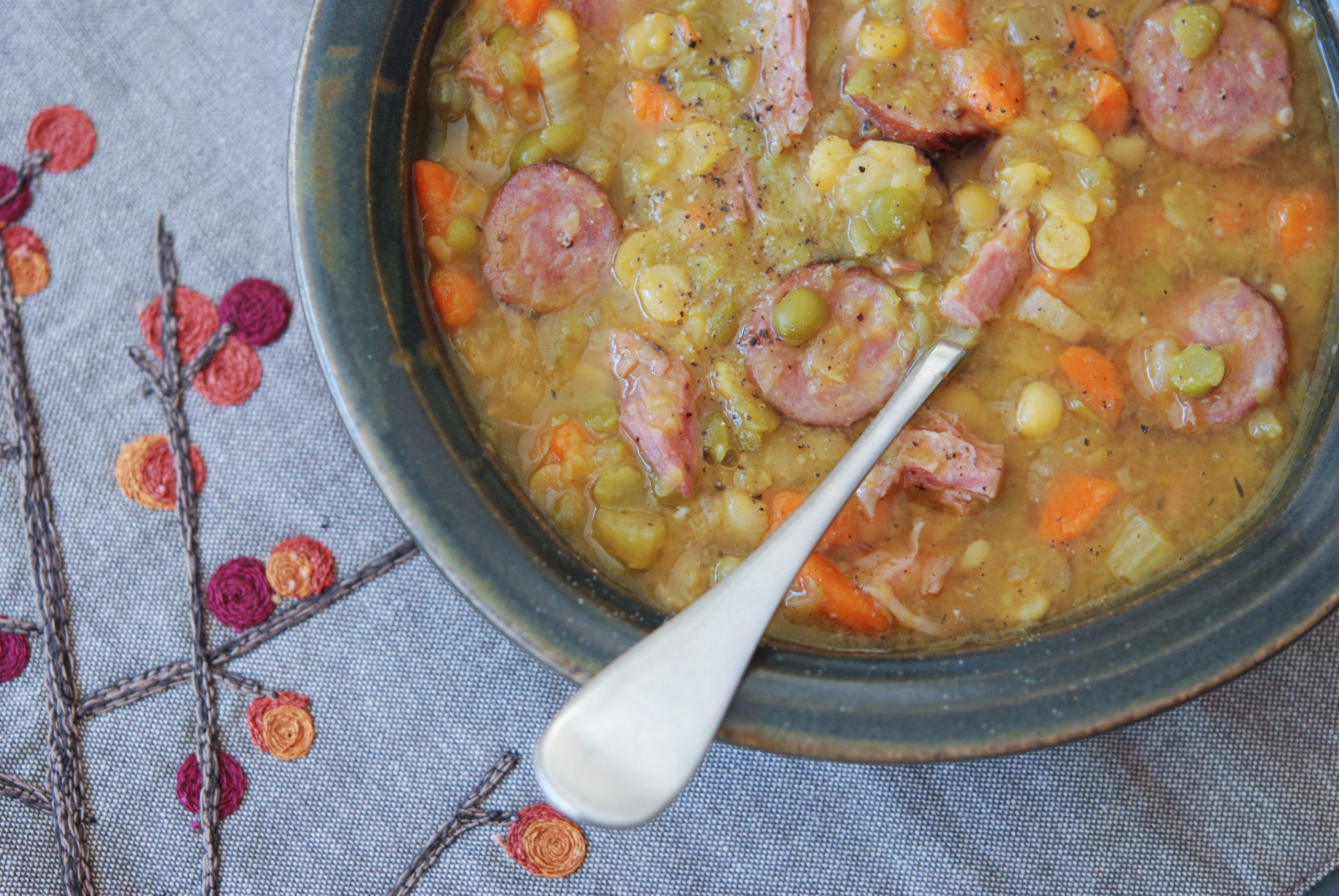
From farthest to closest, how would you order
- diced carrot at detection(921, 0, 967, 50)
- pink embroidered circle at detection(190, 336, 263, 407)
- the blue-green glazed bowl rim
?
1. pink embroidered circle at detection(190, 336, 263, 407)
2. diced carrot at detection(921, 0, 967, 50)
3. the blue-green glazed bowl rim

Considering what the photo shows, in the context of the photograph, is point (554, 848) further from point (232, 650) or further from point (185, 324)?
point (185, 324)

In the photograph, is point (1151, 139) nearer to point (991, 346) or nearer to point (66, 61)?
point (991, 346)

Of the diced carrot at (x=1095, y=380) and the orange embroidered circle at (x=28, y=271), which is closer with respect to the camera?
the diced carrot at (x=1095, y=380)

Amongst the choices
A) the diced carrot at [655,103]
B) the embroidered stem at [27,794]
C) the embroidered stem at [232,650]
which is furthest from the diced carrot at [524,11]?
the embroidered stem at [27,794]

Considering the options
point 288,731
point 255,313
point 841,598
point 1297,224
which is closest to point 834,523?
point 841,598

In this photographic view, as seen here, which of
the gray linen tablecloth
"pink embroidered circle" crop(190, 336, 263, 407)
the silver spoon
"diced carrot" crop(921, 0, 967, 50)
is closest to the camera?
the silver spoon

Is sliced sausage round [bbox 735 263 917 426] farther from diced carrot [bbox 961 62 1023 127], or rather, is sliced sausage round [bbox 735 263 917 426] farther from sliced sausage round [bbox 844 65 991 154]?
diced carrot [bbox 961 62 1023 127]

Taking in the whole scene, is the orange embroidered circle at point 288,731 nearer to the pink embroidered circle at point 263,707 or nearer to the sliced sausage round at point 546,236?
the pink embroidered circle at point 263,707

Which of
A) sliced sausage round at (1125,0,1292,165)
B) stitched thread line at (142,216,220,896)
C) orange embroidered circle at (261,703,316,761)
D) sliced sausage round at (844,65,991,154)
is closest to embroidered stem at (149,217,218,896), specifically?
stitched thread line at (142,216,220,896)
